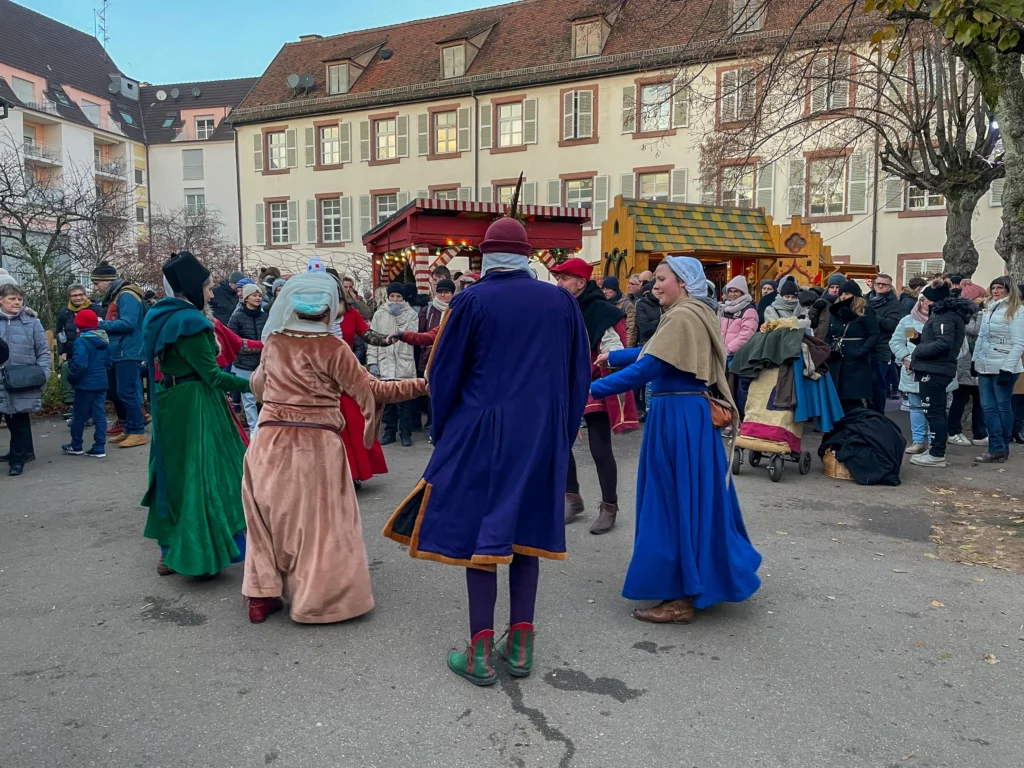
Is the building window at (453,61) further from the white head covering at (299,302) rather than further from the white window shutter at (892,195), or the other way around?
the white head covering at (299,302)

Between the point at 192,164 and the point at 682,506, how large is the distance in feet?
Result: 158

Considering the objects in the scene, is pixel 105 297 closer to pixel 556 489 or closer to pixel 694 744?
pixel 556 489

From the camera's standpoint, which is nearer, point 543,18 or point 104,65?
point 543,18

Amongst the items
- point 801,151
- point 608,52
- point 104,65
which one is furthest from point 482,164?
point 104,65

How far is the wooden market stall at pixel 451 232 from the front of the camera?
12820 mm

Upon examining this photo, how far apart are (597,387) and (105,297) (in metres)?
7.60

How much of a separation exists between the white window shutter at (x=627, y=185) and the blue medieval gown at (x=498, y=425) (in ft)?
85.4

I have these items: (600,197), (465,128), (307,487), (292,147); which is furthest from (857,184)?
(307,487)

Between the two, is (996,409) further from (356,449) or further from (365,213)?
(365,213)

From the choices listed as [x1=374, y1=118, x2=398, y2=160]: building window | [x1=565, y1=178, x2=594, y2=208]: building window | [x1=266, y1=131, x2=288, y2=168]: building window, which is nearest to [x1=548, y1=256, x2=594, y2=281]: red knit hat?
[x1=565, y1=178, x2=594, y2=208]: building window

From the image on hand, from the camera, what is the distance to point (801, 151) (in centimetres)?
2500

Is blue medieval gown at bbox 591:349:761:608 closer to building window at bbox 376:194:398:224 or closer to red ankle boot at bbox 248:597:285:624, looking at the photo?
red ankle boot at bbox 248:597:285:624

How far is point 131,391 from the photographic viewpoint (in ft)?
29.9

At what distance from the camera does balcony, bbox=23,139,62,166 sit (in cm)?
3788
